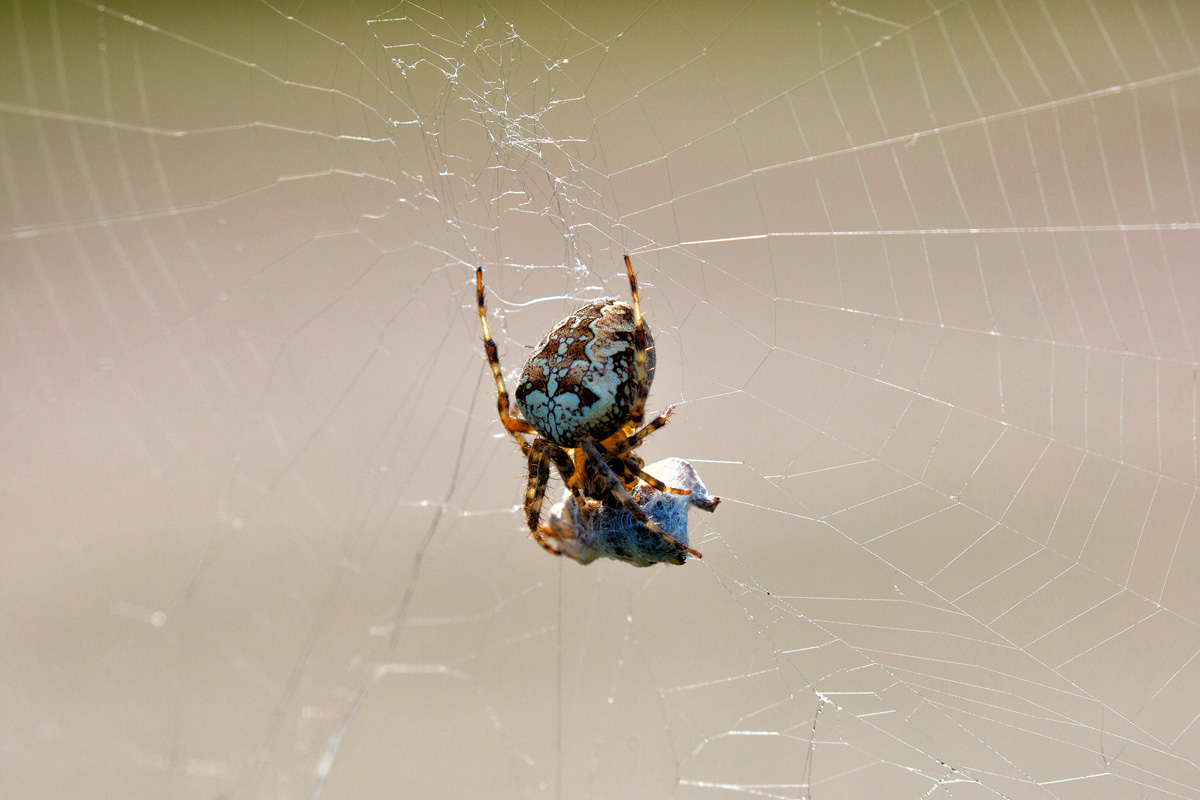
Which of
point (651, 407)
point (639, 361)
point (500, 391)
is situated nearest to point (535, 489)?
point (500, 391)

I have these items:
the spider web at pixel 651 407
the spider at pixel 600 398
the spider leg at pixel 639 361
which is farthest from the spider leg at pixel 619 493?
the spider web at pixel 651 407

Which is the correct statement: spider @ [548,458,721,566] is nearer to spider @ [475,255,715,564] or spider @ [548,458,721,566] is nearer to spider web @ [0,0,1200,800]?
spider @ [475,255,715,564]

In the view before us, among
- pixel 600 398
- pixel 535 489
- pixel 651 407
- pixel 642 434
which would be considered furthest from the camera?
pixel 535 489

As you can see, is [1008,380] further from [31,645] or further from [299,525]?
[31,645]

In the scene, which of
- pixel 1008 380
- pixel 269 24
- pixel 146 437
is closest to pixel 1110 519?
pixel 1008 380

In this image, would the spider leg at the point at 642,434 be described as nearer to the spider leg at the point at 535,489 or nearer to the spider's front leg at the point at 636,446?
the spider's front leg at the point at 636,446

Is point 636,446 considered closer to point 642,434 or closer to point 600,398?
point 642,434

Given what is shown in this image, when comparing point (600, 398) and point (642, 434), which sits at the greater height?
point (600, 398)
